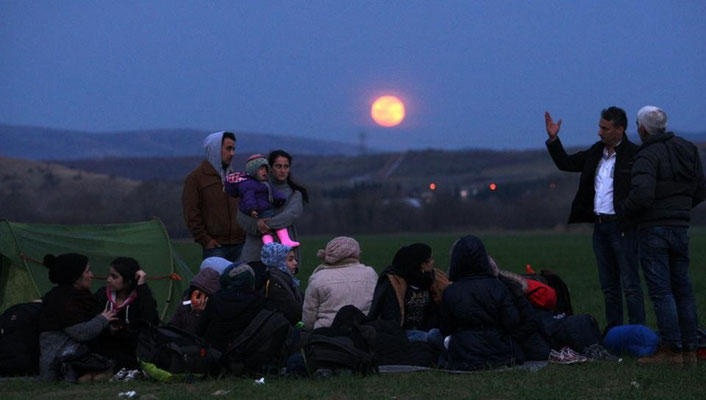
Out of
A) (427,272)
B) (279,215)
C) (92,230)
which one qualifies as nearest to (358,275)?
(427,272)

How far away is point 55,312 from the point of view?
8141 millimetres

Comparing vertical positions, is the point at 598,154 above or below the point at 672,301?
above

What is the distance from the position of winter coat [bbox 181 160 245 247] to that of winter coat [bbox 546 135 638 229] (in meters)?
3.07

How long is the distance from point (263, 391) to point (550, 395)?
1.90 m

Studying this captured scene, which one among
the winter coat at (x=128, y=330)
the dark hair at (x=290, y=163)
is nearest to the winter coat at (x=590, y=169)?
the dark hair at (x=290, y=163)

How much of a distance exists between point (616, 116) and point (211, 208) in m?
3.84

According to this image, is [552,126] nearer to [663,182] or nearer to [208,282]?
[663,182]

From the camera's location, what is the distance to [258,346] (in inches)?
313

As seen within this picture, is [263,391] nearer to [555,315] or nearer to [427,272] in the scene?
[427,272]

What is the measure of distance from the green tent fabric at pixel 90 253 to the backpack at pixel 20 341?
2.23 metres

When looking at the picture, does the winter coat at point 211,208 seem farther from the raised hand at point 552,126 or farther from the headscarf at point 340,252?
the raised hand at point 552,126

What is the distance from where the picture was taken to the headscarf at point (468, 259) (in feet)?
26.9

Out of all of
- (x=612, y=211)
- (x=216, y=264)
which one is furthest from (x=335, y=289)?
(x=612, y=211)

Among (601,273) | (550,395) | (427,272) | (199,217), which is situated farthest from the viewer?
(199,217)
